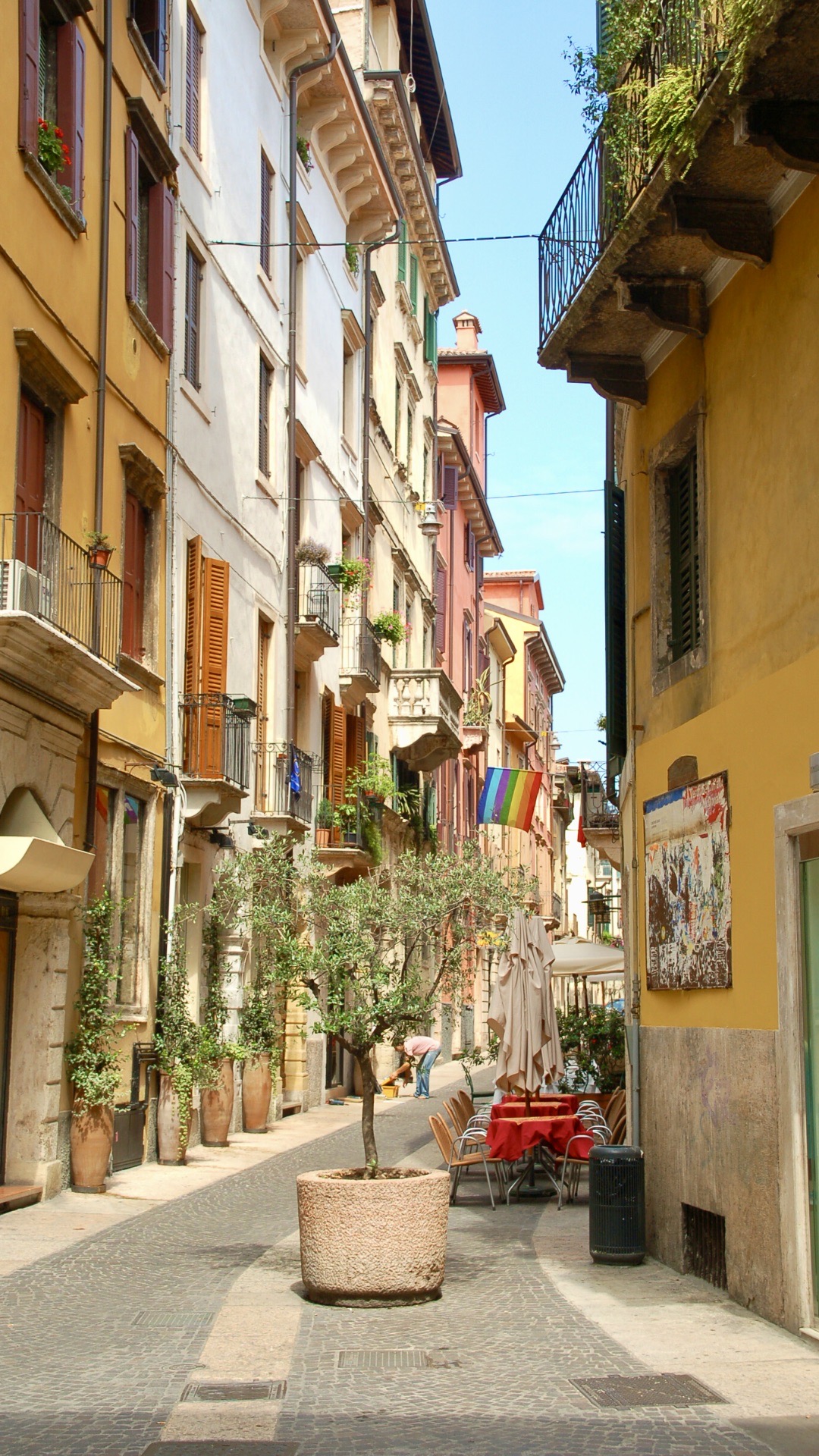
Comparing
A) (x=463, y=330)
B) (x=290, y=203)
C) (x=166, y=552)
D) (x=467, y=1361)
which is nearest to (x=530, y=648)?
(x=463, y=330)

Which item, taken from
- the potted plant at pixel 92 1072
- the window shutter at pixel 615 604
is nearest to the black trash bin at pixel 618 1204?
the window shutter at pixel 615 604

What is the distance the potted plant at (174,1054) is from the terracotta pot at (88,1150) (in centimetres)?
223

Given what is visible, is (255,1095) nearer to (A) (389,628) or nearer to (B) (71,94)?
(A) (389,628)

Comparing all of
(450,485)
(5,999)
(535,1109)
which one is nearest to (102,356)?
(5,999)

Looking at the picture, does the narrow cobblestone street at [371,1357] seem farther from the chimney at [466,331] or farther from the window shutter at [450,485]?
the chimney at [466,331]

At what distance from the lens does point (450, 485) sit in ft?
136

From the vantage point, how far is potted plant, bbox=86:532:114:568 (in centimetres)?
1392

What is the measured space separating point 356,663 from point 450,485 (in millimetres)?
16013

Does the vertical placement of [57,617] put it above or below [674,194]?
below

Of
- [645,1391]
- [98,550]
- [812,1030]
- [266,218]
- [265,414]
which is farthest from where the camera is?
[266,218]

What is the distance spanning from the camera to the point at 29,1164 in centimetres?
1327

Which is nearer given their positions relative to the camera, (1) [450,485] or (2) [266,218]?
(2) [266,218]

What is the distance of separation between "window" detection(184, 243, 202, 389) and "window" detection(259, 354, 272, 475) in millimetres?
2970

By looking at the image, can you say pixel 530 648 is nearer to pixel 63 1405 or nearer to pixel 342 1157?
pixel 342 1157
